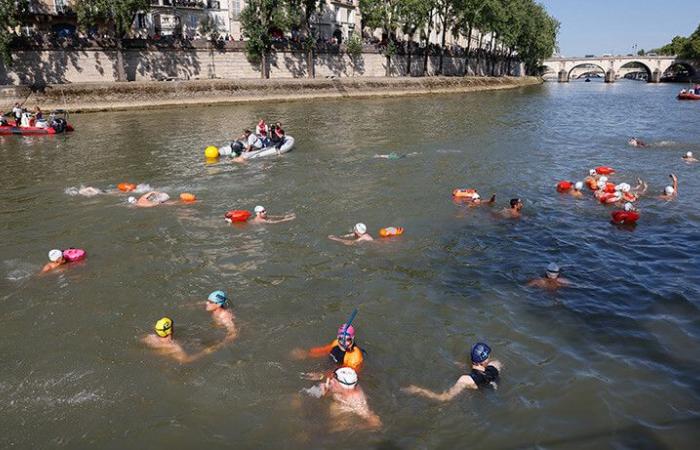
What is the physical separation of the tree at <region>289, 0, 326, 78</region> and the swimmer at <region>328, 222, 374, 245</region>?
4842 cm

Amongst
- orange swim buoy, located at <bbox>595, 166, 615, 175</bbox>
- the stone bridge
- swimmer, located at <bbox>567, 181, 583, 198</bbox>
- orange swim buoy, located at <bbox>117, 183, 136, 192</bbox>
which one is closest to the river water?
swimmer, located at <bbox>567, 181, 583, 198</bbox>

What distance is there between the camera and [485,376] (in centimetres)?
940

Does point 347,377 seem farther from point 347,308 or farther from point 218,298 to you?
point 218,298

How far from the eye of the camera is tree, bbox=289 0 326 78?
5884cm

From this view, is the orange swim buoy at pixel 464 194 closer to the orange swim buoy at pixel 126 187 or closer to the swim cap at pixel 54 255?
the orange swim buoy at pixel 126 187

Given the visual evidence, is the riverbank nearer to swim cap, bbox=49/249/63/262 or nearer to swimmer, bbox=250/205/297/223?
swimmer, bbox=250/205/297/223

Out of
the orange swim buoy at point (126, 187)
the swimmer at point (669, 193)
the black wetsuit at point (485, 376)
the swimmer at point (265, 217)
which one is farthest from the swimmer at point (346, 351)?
the swimmer at point (669, 193)

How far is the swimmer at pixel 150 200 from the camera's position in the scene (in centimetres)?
1917

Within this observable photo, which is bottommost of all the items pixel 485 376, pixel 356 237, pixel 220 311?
pixel 485 376

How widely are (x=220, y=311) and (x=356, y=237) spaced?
5.54m

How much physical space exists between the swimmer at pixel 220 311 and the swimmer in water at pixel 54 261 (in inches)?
194

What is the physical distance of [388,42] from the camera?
7212cm

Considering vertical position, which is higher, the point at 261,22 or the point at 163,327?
the point at 261,22

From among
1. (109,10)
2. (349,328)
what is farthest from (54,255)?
(109,10)
